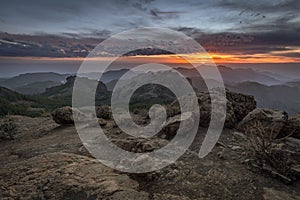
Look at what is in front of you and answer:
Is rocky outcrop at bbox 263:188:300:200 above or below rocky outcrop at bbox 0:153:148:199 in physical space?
above

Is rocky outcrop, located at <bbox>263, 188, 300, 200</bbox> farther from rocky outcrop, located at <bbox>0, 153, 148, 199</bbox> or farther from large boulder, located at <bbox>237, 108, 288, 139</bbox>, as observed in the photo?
large boulder, located at <bbox>237, 108, 288, 139</bbox>

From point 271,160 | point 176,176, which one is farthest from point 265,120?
point 176,176

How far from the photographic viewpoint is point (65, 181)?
789 centimetres

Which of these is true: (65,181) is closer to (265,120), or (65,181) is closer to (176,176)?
(176,176)

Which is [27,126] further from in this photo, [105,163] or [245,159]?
[245,159]

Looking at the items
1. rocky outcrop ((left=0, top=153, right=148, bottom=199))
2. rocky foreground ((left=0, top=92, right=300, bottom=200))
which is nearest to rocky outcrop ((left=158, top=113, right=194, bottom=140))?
rocky foreground ((left=0, top=92, right=300, bottom=200))

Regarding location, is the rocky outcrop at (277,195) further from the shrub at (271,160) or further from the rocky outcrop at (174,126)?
the rocky outcrop at (174,126)

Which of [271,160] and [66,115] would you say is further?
[66,115]

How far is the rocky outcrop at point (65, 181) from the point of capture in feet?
24.0

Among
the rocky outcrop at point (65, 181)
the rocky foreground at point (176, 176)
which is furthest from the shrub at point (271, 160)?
the rocky outcrop at point (65, 181)

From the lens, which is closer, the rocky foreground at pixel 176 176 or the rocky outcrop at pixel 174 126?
the rocky foreground at pixel 176 176

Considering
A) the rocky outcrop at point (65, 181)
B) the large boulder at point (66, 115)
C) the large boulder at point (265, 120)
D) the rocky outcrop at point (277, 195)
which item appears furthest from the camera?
the large boulder at point (66, 115)

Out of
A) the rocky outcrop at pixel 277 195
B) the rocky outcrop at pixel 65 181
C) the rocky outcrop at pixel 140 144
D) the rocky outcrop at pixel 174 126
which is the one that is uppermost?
the rocky outcrop at pixel 174 126

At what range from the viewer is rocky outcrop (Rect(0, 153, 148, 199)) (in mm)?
7320
